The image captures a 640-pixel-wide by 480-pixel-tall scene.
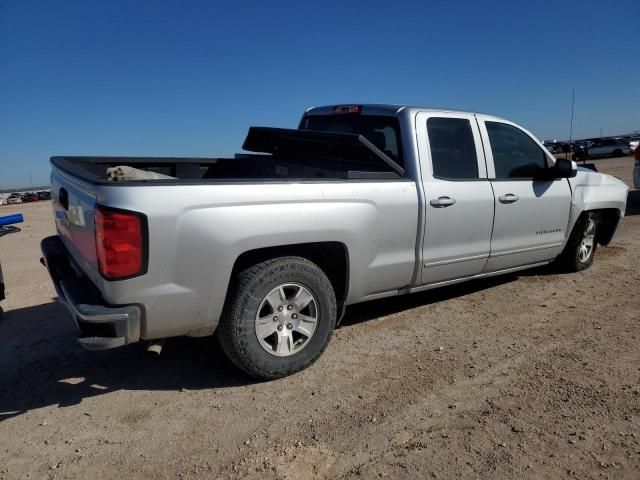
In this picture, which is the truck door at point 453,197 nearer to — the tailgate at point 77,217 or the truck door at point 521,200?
the truck door at point 521,200

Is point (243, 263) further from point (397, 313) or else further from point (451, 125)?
point (451, 125)

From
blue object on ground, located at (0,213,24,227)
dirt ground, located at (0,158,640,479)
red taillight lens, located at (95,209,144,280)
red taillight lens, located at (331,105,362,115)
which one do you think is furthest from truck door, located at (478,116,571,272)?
blue object on ground, located at (0,213,24,227)

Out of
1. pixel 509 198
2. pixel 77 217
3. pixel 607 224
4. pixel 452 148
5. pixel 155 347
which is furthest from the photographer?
pixel 607 224

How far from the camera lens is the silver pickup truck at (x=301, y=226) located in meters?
2.84

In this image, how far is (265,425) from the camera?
289 centimetres

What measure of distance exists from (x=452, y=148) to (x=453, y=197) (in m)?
0.48

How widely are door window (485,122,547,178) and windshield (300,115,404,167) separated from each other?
3.49 ft

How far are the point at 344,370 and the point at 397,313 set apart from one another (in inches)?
51.3

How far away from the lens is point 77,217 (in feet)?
10.5

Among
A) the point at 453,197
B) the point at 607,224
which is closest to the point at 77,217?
the point at 453,197

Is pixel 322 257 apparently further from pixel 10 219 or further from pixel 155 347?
pixel 10 219

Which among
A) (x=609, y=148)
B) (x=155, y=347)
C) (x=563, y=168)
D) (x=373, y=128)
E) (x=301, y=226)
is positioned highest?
(x=609, y=148)

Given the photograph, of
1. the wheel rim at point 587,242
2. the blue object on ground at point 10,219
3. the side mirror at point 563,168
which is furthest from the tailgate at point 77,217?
the wheel rim at point 587,242

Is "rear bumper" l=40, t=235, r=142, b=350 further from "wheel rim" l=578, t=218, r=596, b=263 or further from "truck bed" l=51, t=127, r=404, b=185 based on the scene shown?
"wheel rim" l=578, t=218, r=596, b=263
